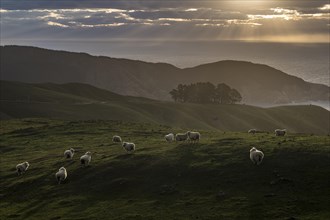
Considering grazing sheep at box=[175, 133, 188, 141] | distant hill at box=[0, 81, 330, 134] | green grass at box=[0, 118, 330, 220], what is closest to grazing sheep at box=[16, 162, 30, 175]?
green grass at box=[0, 118, 330, 220]

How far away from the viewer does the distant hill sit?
144375mm

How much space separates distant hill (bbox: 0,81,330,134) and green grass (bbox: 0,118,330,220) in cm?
8977

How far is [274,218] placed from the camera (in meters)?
28.0

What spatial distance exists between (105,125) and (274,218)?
63099mm

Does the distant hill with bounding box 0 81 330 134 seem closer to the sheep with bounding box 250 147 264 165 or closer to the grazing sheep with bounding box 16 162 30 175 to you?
the grazing sheep with bounding box 16 162 30 175

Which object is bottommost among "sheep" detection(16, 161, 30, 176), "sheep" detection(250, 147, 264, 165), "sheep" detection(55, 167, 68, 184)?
"sheep" detection(16, 161, 30, 176)

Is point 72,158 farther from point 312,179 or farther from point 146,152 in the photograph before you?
point 312,179

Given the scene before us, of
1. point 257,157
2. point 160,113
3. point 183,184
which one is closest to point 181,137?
point 257,157

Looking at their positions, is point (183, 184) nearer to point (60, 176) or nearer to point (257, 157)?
point (257, 157)

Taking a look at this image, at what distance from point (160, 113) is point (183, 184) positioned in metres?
122

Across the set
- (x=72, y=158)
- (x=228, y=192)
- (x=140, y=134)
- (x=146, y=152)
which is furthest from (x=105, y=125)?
(x=228, y=192)

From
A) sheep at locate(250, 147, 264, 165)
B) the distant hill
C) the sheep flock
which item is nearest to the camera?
sheep at locate(250, 147, 264, 165)

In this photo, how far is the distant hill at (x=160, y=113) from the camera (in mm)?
144375

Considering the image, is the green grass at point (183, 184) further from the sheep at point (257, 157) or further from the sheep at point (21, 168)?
the sheep at point (21, 168)
